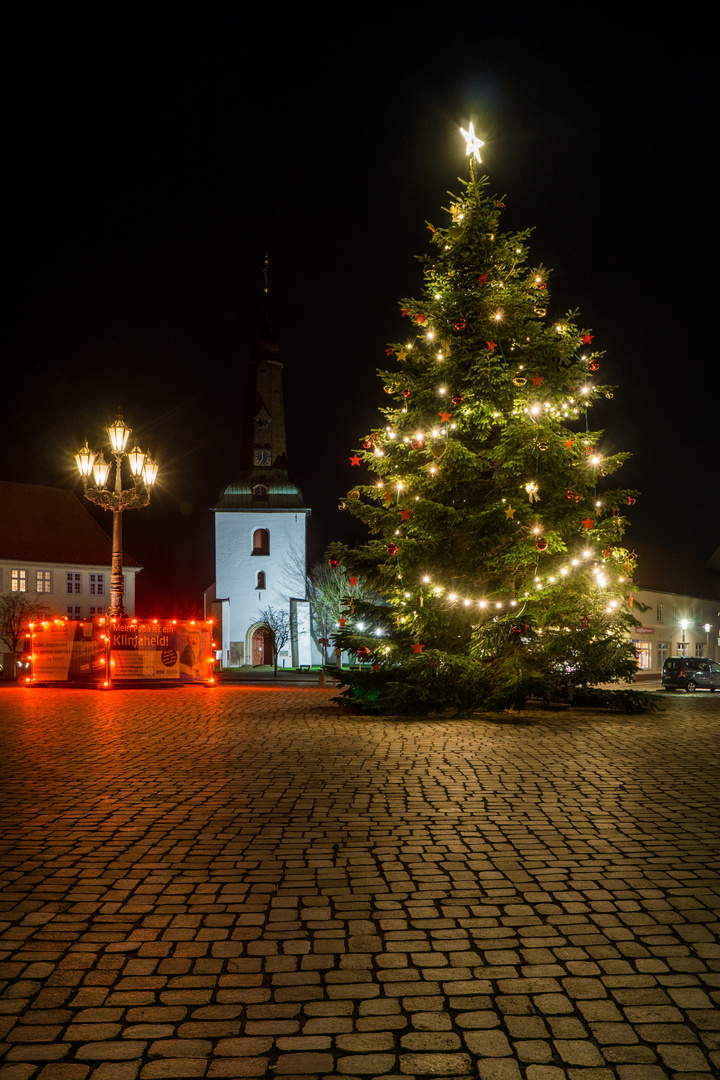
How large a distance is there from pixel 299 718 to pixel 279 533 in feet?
155

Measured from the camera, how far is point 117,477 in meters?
19.5

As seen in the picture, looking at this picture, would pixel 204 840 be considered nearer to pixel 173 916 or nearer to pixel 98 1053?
pixel 173 916

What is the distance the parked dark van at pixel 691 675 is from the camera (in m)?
35.5

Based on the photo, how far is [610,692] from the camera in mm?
15203

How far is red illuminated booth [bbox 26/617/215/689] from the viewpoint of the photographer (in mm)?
21250

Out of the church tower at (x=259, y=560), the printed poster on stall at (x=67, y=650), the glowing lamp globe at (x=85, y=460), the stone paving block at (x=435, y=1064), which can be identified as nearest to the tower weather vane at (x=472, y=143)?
the glowing lamp globe at (x=85, y=460)

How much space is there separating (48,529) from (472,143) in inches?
1924

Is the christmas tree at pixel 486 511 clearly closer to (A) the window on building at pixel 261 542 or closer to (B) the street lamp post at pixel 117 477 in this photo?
(B) the street lamp post at pixel 117 477

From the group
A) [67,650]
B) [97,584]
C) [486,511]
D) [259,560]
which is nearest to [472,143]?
[486,511]

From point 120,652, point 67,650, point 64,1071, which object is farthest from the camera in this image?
point 67,650

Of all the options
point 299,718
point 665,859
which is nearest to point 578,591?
point 299,718

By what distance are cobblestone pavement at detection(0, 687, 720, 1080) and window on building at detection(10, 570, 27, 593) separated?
49.4 metres

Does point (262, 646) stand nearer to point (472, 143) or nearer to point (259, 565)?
point (259, 565)

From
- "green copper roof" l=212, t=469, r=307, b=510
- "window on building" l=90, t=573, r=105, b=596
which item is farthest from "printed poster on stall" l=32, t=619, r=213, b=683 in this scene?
"green copper roof" l=212, t=469, r=307, b=510
